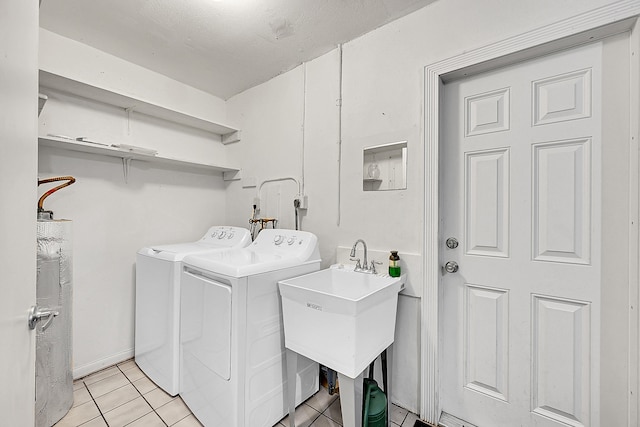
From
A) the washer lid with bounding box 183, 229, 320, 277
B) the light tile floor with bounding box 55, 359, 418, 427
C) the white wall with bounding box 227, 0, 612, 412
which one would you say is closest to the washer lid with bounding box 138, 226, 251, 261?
the washer lid with bounding box 183, 229, 320, 277

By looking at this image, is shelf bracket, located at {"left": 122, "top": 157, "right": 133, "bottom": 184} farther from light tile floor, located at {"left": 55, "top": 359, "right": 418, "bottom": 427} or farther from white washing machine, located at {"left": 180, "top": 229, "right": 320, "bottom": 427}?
light tile floor, located at {"left": 55, "top": 359, "right": 418, "bottom": 427}

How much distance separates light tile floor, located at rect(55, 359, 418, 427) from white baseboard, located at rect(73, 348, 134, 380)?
0.05m

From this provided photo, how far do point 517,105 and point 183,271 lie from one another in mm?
2112

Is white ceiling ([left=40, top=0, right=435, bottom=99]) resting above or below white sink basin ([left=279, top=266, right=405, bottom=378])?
above

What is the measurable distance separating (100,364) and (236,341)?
1528 mm

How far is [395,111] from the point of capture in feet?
5.70

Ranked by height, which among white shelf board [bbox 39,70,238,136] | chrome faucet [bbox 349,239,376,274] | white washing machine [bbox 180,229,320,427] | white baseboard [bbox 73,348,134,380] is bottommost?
white baseboard [bbox 73,348,134,380]

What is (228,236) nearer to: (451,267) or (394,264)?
(394,264)

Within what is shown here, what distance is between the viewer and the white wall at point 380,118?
1480 mm

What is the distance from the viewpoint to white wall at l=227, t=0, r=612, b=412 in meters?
1.48

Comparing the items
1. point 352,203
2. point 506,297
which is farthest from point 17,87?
point 506,297

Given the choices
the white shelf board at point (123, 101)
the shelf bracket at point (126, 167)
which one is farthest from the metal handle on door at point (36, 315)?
the shelf bracket at point (126, 167)

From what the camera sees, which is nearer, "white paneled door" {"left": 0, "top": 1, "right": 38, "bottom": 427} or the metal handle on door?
"white paneled door" {"left": 0, "top": 1, "right": 38, "bottom": 427}

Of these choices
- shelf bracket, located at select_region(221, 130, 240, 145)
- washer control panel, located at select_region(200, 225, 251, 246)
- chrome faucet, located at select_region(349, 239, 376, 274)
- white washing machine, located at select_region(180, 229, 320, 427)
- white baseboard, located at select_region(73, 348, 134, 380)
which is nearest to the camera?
white washing machine, located at select_region(180, 229, 320, 427)
